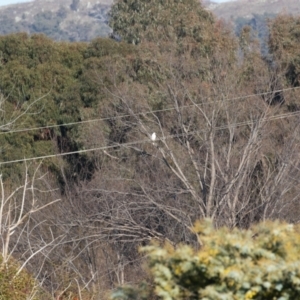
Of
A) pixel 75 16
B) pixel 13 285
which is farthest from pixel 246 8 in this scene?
pixel 13 285

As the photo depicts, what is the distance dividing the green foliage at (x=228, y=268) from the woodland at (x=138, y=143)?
577 cm

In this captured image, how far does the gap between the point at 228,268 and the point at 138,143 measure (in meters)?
14.3

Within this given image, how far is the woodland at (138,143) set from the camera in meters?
15.5

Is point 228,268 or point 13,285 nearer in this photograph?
point 228,268

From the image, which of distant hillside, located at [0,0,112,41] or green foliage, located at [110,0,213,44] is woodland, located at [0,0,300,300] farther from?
distant hillside, located at [0,0,112,41]

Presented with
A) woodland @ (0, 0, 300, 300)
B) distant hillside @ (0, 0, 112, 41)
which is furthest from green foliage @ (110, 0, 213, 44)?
distant hillside @ (0, 0, 112, 41)

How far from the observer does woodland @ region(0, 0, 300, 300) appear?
15484 mm

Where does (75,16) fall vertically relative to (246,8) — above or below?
above

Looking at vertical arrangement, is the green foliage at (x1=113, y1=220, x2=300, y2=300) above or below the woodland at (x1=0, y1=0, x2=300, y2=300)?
above

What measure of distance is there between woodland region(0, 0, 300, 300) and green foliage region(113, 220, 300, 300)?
5766 millimetres

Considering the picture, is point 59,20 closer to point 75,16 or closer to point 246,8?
point 75,16

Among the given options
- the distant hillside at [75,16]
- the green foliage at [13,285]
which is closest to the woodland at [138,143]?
the green foliage at [13,285]

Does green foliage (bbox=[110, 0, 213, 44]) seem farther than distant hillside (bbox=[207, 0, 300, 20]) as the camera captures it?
No

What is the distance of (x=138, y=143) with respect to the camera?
58.7 ft
